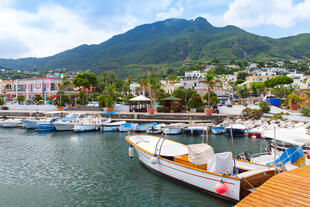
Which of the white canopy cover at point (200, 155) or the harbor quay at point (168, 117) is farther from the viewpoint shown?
the harbor quay at point (168, 117)

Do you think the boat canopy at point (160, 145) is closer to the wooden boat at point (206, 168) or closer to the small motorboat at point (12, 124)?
the wooden boat at point (206, 168)

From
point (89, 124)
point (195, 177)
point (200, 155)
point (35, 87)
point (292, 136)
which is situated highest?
point (35, 87)

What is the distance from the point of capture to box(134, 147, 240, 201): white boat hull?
38.0 feet

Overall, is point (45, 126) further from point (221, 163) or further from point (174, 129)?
point (221, 163)

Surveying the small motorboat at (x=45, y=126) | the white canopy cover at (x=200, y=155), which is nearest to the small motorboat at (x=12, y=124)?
the small motorboat at (x=45, y=126)

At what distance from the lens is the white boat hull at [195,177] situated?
11.6m

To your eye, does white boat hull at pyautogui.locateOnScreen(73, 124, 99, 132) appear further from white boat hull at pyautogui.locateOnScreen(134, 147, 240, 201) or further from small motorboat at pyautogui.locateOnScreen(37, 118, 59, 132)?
white boat hull at pyautogui.locateOnScreen(134, 147, 240, 201)

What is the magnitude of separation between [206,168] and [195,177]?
1.18m

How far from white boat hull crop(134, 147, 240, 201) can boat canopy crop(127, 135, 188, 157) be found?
0.87 metres

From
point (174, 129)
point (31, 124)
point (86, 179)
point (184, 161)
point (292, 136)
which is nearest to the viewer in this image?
point (184, 161)

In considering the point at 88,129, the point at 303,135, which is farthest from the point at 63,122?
the point at 303,135

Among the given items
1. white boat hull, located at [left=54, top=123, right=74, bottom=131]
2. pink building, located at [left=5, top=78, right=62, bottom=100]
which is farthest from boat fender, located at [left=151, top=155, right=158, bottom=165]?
pink building, located at [left=5, top=78, right=62, bottom=100]

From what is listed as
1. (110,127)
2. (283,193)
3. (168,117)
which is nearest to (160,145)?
(283,193)

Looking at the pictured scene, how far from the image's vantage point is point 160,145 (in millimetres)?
17641
